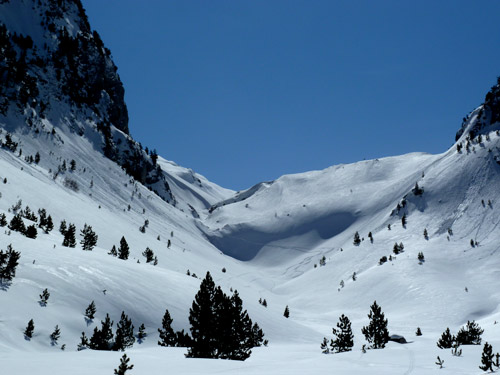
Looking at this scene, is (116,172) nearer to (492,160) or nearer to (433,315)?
(433,315)

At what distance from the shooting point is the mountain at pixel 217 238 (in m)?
17.8

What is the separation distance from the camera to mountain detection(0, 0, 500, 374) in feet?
58.2

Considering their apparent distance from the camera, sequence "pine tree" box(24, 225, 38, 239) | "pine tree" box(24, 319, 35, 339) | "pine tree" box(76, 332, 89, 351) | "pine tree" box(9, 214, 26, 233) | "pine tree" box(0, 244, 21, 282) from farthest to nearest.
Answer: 1. "pine tree" box(9, 214, 26, 233)
2. "pine tree" box(24, 225, 38, 239)
3. "pine tree" box(0, 244, 21, 282)
4. "pine tree" box(76, 332, 89, 351)
5. "pine tree" box(24, 319, 35, 339)

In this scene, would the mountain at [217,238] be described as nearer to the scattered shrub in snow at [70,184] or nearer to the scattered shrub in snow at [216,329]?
the scattered shrub in snow at [70,184]

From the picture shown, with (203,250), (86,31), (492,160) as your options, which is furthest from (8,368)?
(86,31)

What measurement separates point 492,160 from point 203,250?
2533 inches

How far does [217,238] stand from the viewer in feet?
396

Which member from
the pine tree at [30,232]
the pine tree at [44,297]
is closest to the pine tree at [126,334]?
the pine tree at [44,297]

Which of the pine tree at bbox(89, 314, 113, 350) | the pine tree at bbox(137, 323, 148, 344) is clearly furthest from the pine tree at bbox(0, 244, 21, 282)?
the pine tree at bbox(137, 323, 148, 344)

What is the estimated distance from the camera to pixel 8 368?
9.80 metres

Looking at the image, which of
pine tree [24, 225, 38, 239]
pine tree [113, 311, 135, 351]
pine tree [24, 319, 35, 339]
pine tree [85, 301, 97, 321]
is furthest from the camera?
pine tree [24, 225, 38, 239]

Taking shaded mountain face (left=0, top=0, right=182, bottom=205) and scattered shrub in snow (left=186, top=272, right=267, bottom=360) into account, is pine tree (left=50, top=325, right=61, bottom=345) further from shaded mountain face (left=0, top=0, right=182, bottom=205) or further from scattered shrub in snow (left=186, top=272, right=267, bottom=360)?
shaded mountain face (left=0, top=0, right=182, bottom=205)

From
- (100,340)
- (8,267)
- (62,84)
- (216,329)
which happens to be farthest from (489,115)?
(62,84)

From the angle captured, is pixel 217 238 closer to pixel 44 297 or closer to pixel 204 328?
pixel 44 297
